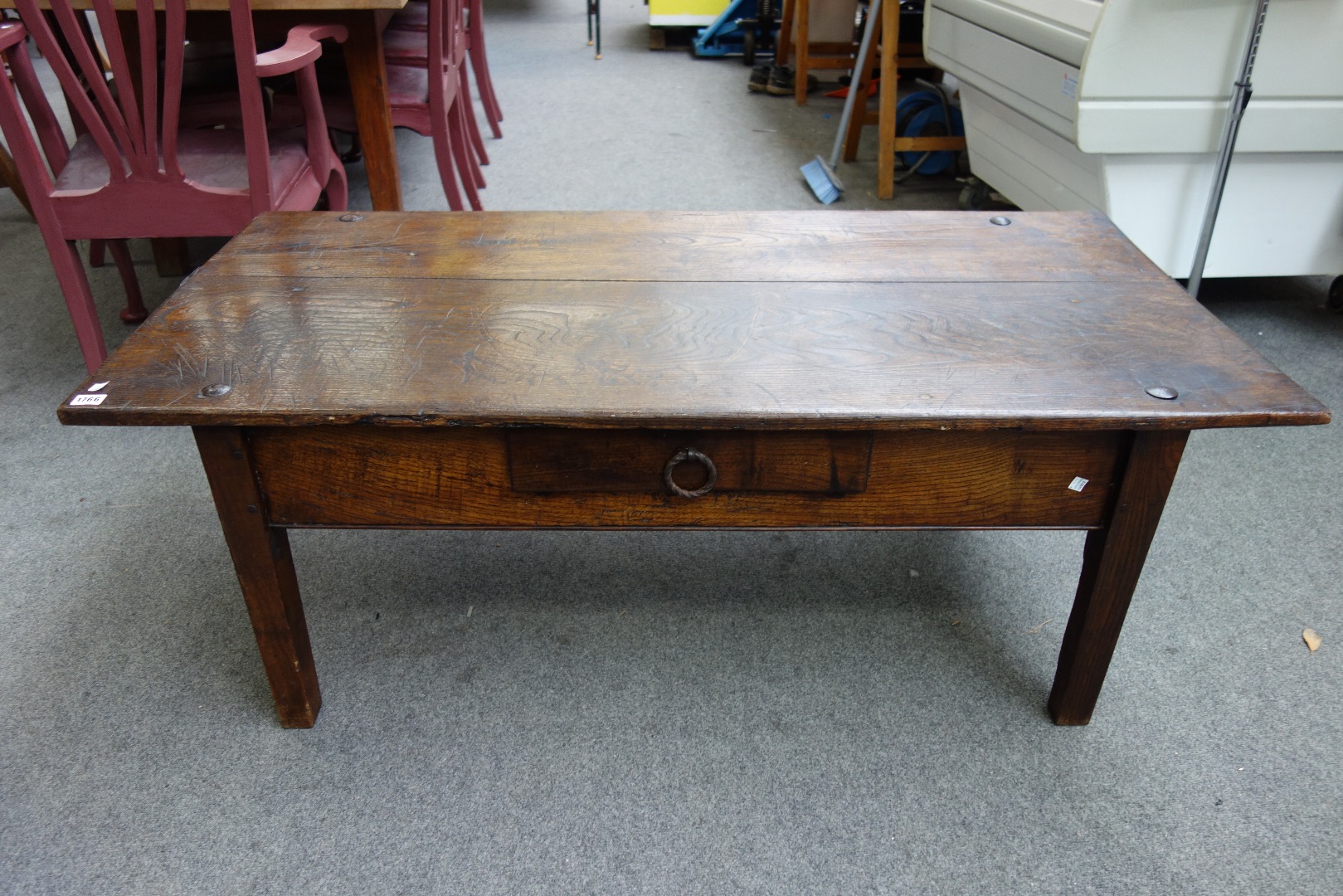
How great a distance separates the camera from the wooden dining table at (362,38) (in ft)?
6.29

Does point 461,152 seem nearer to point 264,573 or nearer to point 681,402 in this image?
point 264,573

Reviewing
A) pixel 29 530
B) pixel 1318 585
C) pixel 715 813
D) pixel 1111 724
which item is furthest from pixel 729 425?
pixel 29 530

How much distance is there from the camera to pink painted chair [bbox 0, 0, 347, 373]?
168 cm

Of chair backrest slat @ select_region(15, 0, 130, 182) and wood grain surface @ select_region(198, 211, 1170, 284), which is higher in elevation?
chair backrest slat @ select_region(15, 0, 130, 182)

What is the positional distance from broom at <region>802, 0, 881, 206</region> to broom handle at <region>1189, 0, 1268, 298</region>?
122 centimetres

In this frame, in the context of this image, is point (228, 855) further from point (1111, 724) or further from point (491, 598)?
point (1111, 724)

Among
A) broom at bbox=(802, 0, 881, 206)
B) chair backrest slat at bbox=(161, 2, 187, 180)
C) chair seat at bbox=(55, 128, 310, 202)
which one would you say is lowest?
broom at bbox=(802, 0, 881, 206)

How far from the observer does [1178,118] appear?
2.06 m

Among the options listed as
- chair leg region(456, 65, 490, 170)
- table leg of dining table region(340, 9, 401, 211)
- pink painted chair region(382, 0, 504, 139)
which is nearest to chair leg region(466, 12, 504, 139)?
pink painted chair region(382, 0, 504, 139)

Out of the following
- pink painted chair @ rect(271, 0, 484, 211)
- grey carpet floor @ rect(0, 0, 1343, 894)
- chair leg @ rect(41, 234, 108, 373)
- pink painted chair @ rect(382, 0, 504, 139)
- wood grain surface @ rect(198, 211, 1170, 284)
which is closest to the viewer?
grey carpet floor @ rect(0, 0, 1343, 894)

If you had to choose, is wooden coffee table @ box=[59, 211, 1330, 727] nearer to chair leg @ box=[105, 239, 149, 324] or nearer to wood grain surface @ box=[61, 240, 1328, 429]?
wood grain surface @ box=[61, 240, 1328, 429]

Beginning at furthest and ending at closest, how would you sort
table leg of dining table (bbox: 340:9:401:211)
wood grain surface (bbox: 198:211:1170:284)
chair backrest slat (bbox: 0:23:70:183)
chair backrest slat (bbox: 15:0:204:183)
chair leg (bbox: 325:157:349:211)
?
chair leg (bbox: 325:157:349:211) < table leg of dining table (bbox: 340:9:401:211) < chair backrest slat (bbox: 0:23:70:183) < chair backrest slat (bbox: 15:0:204:183) < wood grain surface (bbox: 198:211:1170:284)

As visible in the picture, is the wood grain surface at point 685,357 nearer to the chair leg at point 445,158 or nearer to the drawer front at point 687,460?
the drawer front at point 687,460

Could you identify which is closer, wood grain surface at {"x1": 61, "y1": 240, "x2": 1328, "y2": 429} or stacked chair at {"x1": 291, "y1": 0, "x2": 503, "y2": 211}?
wood grain surface at {"x1": 61, "y1": 240, "x2": 1328, "y2": 429}
